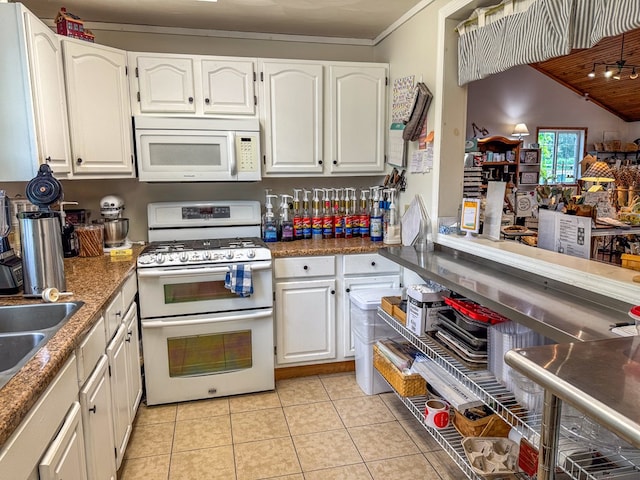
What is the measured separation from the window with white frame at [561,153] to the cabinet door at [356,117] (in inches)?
217

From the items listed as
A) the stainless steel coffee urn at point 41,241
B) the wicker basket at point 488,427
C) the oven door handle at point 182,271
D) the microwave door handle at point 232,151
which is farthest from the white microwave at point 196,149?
the wicker basket at point 488,427

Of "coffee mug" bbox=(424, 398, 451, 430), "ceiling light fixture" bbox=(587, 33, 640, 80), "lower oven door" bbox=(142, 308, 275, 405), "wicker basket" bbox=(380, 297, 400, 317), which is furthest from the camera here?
"ceiling light fixture" bbox=(587, 33, 640, 80)

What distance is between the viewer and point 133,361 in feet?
7.89

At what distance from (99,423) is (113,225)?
144 cm

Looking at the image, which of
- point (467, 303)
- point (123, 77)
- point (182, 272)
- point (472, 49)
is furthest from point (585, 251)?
point (123, 77)

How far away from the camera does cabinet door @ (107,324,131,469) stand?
1.95 metres

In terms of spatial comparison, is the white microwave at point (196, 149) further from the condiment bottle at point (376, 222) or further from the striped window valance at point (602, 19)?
the striped window valance at point (602, 19)

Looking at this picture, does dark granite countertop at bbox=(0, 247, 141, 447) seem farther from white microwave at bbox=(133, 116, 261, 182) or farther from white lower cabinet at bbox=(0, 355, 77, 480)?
white microwave at bbox=(133, 116, 261, 182)

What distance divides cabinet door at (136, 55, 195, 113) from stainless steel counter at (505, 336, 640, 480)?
99.6 inches

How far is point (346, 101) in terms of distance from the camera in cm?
311

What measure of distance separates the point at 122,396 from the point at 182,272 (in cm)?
73

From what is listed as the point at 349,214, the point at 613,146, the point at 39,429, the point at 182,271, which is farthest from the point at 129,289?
the point at 613,146

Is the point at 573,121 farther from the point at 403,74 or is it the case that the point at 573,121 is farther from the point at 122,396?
the point at 122,396

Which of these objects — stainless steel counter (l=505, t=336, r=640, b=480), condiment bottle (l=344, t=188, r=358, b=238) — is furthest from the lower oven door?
stainless steel counter (l=505, t=336, r=640, b=480)
